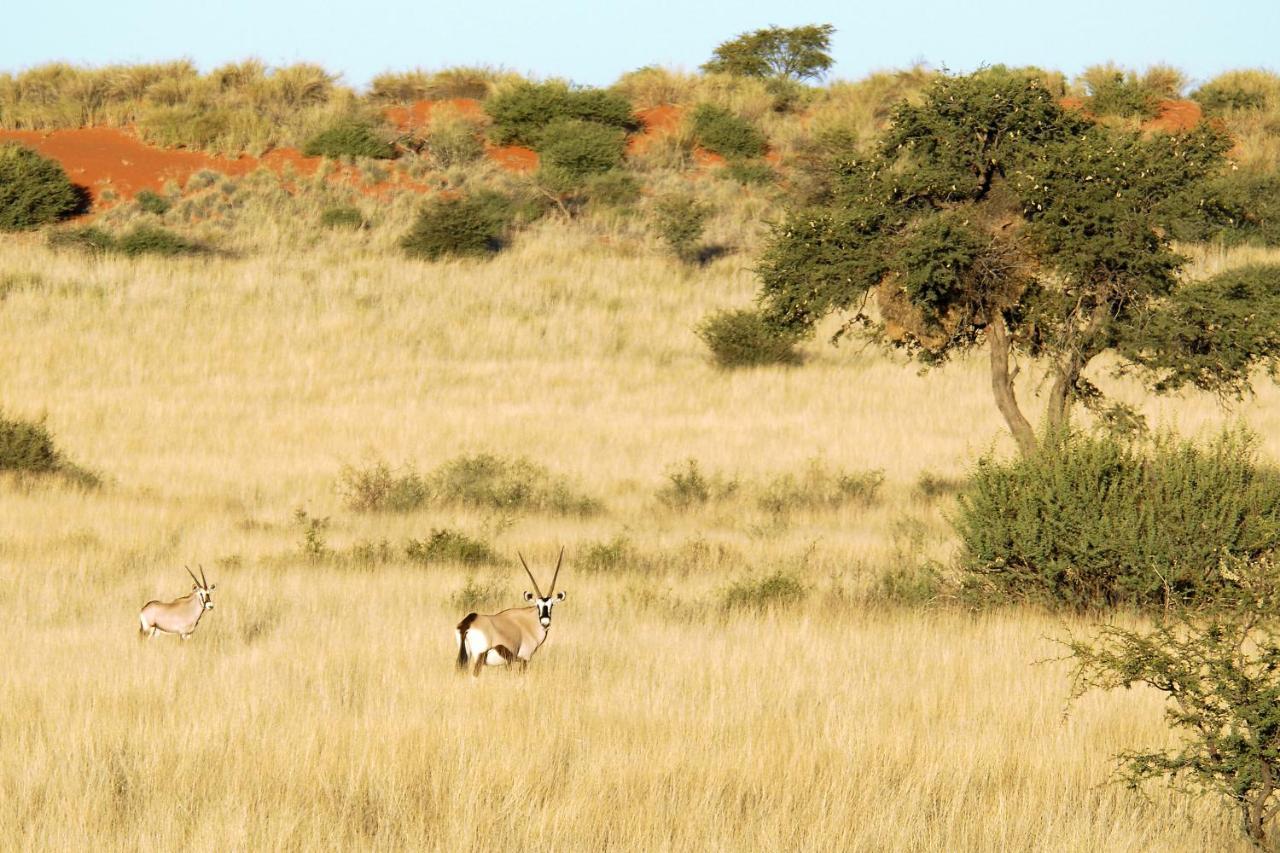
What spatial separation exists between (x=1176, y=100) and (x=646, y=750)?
5245 cm

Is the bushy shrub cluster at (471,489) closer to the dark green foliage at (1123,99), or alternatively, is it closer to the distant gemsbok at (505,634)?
the distant gemsbok at (505,634)

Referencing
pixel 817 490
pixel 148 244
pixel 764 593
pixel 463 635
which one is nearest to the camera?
pixel 463 635

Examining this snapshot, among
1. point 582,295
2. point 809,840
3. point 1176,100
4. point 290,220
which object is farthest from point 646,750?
point 1176,100

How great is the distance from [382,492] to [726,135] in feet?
104

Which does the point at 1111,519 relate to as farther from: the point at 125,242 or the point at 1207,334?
the point at 125,242

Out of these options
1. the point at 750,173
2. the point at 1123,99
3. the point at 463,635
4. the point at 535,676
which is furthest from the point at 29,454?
the point at 1123,99

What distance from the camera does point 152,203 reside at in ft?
132

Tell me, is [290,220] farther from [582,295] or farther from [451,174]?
[582,295]

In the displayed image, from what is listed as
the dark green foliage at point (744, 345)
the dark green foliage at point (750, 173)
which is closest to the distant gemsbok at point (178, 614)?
the dark green foliage at point (744, 345)

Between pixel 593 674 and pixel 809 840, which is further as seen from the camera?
pixel 593 674

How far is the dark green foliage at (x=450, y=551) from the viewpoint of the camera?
1391 cm

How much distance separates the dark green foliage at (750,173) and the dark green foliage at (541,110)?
469 cm

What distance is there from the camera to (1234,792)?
5.45 metres

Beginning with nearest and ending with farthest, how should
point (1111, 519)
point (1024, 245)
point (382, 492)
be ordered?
point (1111, 519) → point (1024, 245) → point (382, 492)
